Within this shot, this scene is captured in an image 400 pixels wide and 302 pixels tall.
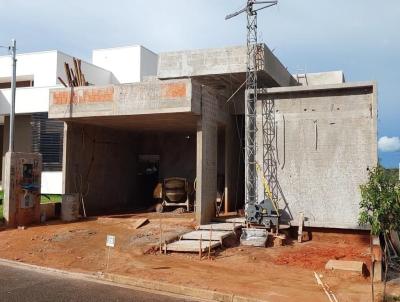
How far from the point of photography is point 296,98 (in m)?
18.0

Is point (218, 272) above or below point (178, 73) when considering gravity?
below

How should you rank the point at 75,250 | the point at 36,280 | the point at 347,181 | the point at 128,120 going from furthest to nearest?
the point at 128,120 < the point at 347,181 < the point at 75,250 < the point at 36,280

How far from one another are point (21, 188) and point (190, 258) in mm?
8201

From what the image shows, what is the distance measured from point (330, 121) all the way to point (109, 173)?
11.4 m

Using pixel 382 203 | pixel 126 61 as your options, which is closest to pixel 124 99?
pixel 382 203

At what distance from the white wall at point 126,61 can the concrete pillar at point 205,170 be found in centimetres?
1775

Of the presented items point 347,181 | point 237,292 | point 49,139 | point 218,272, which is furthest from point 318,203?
point 49,139

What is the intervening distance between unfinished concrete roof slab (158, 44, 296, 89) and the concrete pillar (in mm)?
2690

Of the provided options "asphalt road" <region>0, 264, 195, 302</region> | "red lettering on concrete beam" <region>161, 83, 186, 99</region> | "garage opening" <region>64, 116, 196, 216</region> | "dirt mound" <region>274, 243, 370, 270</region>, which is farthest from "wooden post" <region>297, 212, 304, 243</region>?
"asphalt road" <region>0, 264, 195, 302</region>

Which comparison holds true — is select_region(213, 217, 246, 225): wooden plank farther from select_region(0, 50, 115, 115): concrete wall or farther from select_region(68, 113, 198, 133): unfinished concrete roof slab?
select_region(0, 50, 115, 115): concrete wall

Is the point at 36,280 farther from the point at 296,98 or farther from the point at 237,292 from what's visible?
the point at 296,98

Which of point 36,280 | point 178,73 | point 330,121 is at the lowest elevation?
point 36,280

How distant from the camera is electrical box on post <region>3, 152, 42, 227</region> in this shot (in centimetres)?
1833

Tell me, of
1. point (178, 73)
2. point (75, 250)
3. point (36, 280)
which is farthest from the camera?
point (178, 73)
